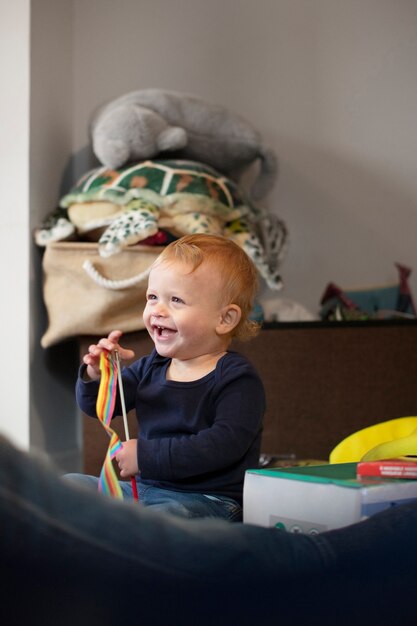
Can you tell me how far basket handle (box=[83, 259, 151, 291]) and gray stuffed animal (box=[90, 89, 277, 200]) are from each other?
0.30 m

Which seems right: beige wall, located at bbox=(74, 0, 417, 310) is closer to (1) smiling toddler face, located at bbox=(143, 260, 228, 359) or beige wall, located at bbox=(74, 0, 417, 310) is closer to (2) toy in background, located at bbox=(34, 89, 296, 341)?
(2) toy in background, located at bbox=(34, 89, 296, 341)

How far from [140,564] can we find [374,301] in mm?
1821

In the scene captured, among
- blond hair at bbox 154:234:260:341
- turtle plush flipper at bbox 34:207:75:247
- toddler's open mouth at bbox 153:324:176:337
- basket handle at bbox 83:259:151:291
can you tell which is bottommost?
basket handle at bbox 83:259:151:291

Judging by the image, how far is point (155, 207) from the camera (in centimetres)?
210

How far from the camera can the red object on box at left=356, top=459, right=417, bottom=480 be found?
0.91 meters

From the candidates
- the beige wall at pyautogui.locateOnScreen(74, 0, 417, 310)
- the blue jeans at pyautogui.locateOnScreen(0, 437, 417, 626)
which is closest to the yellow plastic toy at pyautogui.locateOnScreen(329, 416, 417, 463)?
the blue jeans at pyautogui.locateOnScreen(0, 437, 417, 626)

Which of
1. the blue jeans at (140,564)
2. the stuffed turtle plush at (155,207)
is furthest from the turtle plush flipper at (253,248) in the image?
the blue jeans at (140,564)

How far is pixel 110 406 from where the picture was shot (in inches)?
42.1

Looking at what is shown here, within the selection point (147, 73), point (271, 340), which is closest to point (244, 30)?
point (147, 73)

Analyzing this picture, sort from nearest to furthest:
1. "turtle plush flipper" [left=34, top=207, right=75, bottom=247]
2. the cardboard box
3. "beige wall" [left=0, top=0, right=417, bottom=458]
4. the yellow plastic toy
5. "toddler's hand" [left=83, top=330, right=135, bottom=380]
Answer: the cardboard box, "toddler's hand" [left=83, top=330, right=135, bottom=380], the yellow plastic toy, "turtle plush flipper" [left=34, top=207, right=75, bottom=247], "beige wall" [left=0, top=0, right=417, bottom=458]

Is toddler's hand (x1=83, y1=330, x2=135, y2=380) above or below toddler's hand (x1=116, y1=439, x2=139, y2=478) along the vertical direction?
above

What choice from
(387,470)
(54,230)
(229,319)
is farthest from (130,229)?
(387,470)

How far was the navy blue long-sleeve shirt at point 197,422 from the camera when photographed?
3.46 feet

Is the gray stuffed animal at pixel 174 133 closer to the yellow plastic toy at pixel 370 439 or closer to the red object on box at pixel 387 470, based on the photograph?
the yellow plastic toy at pixel 370 439
